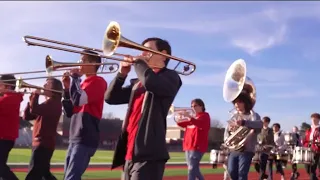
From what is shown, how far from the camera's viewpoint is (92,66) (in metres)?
5.98

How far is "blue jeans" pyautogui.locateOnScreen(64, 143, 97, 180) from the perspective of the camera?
18.5ft

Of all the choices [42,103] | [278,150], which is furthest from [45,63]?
[278,150]

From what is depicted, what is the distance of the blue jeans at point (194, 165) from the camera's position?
919 centimetres

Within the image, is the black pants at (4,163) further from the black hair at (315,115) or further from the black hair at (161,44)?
the black hair at (315,115)

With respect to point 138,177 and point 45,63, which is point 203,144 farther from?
point 138,177

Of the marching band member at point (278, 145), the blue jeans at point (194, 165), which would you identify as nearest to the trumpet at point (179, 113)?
the blue jeans at point (194, 165)

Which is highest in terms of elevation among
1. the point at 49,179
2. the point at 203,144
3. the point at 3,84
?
the point at 3,84

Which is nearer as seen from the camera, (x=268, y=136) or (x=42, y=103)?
(x=42, y=103)

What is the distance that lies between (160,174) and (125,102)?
89 centimetres

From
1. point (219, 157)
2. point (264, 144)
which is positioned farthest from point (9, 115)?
point (264, 144)

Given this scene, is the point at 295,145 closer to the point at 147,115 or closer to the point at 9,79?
the point at 9,79

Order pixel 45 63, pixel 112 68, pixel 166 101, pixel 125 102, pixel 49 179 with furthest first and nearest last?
pixel 49 179, pixel 45 63, pixel 112 68, pixel 125 102, pixel 166 101

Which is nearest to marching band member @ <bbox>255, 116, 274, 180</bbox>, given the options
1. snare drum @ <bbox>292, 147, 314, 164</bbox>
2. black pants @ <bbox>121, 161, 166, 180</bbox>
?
snare drum @ <bbox>292, 147, 314, 164</bbox>

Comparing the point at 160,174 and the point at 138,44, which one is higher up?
the point at 138,44
